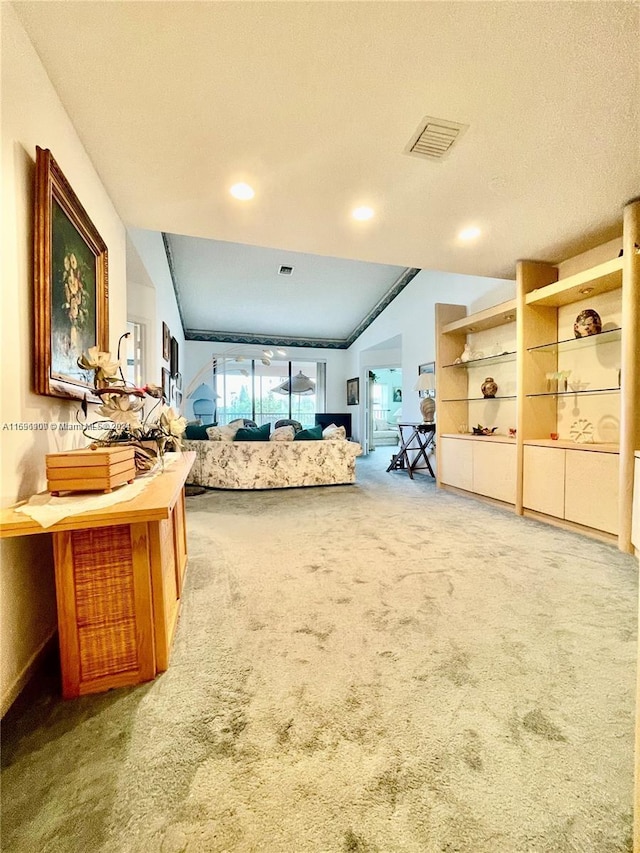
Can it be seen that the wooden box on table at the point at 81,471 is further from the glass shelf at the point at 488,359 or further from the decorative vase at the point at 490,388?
the decorative vase at the point at 490,388

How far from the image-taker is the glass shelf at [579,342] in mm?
2920

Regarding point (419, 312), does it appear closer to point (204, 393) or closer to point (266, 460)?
point (266, 460)

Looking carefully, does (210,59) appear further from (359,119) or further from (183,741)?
(183,741)

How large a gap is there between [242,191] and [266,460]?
10.1ft

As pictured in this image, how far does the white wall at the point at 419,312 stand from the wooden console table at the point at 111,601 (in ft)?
15.4

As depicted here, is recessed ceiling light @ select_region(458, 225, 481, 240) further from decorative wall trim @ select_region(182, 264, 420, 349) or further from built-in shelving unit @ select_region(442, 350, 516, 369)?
decorative wall trim @ select_region(182, 264, 420, 349)

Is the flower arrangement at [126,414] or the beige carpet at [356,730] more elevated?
the flower arrangement at [126,414]

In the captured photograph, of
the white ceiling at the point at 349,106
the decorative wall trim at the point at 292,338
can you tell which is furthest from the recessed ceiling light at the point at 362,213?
the decorative wall trim at the point at 292,338

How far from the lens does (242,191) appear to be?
2.31 meters

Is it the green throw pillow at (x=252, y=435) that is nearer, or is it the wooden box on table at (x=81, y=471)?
the wooden box on table at (x=81, y=471)

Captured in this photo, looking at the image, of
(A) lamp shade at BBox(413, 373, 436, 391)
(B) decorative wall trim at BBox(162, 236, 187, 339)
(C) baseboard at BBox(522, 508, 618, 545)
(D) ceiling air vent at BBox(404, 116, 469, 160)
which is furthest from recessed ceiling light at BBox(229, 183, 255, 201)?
(A) lamp shade at BBox(413, 373, 436, 391)

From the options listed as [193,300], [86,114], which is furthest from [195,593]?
[193,300]

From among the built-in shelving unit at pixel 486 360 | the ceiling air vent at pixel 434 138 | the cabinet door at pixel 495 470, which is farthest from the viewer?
the built-in shelving unit at pixel 486 360

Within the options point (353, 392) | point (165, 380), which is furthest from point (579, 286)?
point (353, 392)
